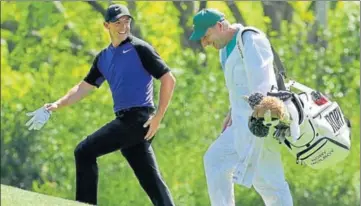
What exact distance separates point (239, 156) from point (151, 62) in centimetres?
109

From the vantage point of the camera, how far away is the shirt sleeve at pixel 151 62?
7449 mm

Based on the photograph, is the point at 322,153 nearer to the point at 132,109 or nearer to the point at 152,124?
the point at 152,124

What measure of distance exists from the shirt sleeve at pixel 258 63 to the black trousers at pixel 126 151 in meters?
1.25

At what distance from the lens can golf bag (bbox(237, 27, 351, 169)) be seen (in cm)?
670

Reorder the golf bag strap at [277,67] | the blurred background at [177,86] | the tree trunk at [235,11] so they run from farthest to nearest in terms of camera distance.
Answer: the tree trunk at [235,11] < the blurred background at [177,86] < the golf bag strap at [277,67]

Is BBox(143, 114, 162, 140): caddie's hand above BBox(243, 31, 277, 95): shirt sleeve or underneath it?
underneath

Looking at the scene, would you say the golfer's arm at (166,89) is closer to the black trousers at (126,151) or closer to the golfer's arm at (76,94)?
the black trousers at (126,151)

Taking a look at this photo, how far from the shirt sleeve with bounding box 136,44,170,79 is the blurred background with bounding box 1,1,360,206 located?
4037 mm

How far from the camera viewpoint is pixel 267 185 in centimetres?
671

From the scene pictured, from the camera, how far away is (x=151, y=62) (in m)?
7.47

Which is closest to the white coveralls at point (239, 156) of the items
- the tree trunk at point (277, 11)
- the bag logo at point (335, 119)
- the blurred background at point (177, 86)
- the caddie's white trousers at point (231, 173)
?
the caddie's white trousers at point (231, 173)

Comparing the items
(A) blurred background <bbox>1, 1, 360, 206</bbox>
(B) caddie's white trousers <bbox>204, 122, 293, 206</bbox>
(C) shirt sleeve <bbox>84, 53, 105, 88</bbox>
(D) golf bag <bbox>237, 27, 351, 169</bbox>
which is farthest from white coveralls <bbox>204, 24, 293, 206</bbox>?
(A) blurred background <bbox>1, 1, 360, 206</bbox>

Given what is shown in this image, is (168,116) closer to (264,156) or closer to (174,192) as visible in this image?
(174,192)

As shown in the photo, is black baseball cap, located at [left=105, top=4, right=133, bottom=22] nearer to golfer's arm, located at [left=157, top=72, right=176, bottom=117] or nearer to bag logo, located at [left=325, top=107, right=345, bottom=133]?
golfer's arm, located at [left=157, top=72, right=176, bottom=117]
